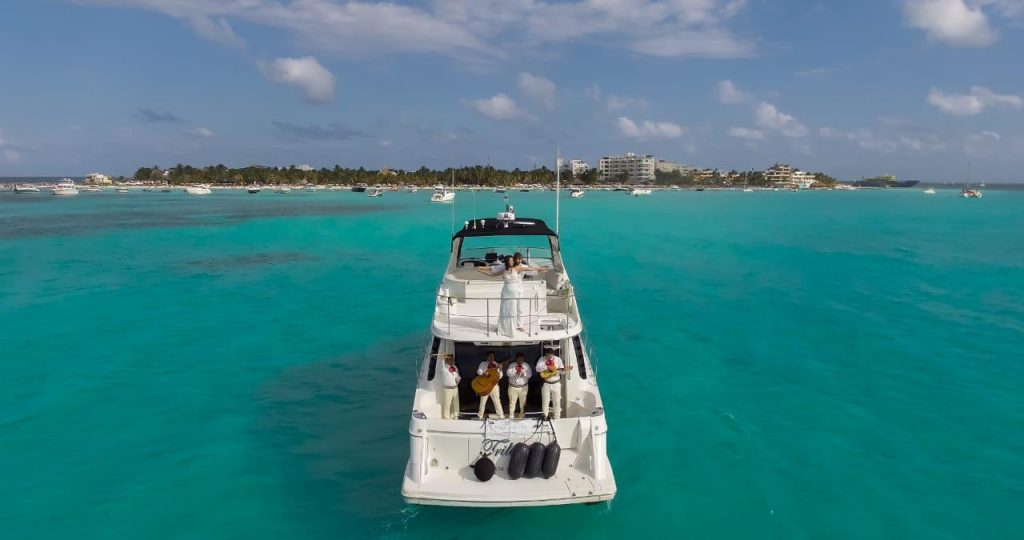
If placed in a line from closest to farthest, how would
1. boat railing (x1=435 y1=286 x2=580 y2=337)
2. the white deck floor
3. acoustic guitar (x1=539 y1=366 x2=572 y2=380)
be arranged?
the white deck floor → acoustic guitar (x1=539 y1=366 x2=572 y2=380) → boat railing (x1=435 y1=286 x2=580 y2=337)

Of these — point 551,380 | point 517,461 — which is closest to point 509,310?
point 551,380

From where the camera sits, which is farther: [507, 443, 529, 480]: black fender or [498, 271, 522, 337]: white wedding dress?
[498, 271, 522, 337]: white wedding dress

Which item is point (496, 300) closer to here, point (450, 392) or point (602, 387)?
point (450, 392)

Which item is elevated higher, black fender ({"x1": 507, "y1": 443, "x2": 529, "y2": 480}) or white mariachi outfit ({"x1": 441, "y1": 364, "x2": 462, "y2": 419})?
white mariachi outfit ({"x1": 441, "y1": 364, "x2": 462, "y2": 419})

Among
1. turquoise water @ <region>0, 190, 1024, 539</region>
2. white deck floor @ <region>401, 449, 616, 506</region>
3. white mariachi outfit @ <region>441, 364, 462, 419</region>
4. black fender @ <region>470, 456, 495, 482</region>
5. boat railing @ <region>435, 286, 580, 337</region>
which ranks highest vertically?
boat railing @ <region>435, 286, 580, 337</region>

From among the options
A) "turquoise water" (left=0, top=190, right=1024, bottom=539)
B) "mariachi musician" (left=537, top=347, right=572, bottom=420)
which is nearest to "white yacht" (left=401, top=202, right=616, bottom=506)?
"mariachi musician" (left=537, top=347, right=572, bottom=420)

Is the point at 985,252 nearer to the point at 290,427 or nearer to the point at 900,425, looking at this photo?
the point at 900,425

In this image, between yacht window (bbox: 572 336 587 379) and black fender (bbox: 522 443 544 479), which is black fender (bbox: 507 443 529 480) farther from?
yacht window (bbox: 572 336 587 379)
